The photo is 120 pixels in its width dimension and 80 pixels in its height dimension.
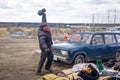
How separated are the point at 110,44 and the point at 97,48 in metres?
0.96

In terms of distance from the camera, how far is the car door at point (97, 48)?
11367 millimetres

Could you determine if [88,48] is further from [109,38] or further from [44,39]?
[44,39]

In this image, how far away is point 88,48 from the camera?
11195 mm

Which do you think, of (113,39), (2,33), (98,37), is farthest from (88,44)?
(2,33)

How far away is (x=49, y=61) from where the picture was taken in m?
9.89

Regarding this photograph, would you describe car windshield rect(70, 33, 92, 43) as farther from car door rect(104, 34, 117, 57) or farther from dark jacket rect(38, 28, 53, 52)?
dark jacket rect(38, 28, 53, 52)

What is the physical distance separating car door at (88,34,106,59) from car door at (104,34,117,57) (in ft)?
1.00

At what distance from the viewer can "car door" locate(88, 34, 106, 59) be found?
11367 mm

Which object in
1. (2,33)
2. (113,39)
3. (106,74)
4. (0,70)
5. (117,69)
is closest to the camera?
(106,74)

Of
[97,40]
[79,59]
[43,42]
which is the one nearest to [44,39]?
[43,42]

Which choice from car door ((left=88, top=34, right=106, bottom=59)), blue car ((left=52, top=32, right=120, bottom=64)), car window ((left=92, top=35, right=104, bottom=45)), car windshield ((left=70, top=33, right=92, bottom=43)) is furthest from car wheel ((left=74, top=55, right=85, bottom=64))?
car window ((left=92, top=35, right=104, bottom=45))

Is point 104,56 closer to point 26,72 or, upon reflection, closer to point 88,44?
point 88,44

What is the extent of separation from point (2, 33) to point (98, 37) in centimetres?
3217

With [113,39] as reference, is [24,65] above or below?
below
